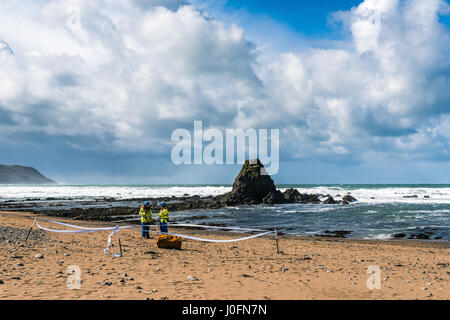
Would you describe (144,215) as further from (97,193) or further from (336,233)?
(97,193)

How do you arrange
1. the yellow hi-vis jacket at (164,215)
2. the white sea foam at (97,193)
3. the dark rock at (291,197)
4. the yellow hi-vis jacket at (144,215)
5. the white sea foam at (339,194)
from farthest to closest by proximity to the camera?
the white sea foam at (97,193)
the white sea foam at (339,194)
the dark rock at (291,197)
the yellow hi-vis jacket at (144,215)
the yellow hi-vis jacket at (164,215)

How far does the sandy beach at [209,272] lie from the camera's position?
6695 mm

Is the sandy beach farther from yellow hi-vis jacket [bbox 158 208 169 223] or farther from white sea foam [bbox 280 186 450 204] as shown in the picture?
white sea foam [bbox 280 186 450 204]

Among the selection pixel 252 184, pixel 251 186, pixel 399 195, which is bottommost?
pixel 399 195

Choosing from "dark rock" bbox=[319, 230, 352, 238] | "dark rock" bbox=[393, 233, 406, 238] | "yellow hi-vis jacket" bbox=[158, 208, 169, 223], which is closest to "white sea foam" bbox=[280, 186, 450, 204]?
"dark rock" bbox=[393, 233, 406, 238]

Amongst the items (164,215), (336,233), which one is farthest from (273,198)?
(164,215)

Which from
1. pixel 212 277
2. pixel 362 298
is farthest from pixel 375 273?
pixel 212 277

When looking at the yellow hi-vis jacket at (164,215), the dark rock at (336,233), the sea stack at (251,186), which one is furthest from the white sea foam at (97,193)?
the yellow hi-vis jacket at (164,215)

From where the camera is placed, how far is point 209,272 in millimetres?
8789

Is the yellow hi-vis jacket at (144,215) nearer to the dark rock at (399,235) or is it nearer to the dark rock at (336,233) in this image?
the dark rock at (336,233)

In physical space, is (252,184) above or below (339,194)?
above

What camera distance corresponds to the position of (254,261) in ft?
34.9
